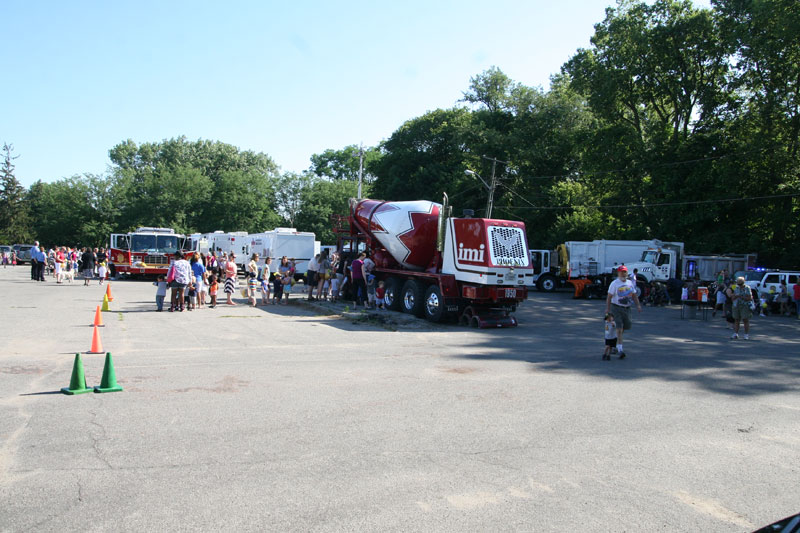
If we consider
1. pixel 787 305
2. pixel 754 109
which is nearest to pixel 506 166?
pixel 754 109

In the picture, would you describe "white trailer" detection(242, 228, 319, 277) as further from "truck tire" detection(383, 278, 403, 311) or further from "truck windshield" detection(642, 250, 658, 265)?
"truck windshield" detection(642, 250, 658, 265)

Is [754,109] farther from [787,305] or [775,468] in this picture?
[775,468]

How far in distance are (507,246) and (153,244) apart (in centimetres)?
2268

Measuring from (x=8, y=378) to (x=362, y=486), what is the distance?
6170mm

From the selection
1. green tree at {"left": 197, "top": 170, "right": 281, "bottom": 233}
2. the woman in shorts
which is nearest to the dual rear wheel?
the woman in shorts

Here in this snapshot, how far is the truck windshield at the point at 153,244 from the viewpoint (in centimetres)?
3175

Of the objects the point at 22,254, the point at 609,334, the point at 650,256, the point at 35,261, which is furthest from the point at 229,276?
the point at 22,254

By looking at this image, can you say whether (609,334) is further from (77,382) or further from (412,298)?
(77,382)

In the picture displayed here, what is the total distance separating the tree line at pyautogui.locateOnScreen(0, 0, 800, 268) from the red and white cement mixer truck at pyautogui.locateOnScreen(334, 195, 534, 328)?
2197cm

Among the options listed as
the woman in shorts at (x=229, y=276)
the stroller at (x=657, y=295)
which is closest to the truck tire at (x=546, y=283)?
the stroller at (x=657, y=295)

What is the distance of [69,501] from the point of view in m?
4.25

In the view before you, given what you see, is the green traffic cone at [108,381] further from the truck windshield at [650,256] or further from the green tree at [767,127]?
the green tree at [767,127]

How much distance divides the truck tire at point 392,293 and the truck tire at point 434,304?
166 centimetres

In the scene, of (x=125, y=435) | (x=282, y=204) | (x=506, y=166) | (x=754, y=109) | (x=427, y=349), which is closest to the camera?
(x=125, y=435)
